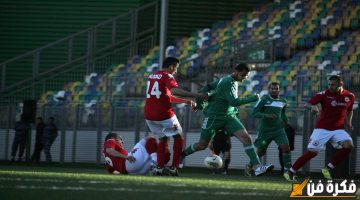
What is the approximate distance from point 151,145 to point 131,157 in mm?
555

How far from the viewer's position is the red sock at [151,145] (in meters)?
18.2

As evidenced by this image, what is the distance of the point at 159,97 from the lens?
1775 centimetres

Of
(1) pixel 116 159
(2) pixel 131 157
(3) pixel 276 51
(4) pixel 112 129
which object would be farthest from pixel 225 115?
(3) pixel 276 51

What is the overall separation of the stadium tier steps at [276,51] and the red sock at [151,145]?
8154mm

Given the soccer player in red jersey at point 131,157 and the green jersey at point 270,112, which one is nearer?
the soccer player in red jersey at point 131,157

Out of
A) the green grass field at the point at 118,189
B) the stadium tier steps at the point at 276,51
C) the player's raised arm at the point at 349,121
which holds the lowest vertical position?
the green grass field at the point at 118,189

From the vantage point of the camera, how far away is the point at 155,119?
1775 centimetres

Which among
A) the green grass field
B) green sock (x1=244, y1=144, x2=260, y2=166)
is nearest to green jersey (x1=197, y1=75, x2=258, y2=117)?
green sock (x1=244, y1=144, x2=260, y2=166)

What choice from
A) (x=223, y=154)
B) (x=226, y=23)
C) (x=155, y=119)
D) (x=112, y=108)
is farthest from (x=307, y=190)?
(x=226, y=23)

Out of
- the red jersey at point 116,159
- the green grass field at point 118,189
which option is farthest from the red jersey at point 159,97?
the green grass field at point 118,189

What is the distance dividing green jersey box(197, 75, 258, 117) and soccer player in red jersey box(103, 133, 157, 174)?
1.20 metres

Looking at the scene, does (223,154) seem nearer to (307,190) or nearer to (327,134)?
(327,134)

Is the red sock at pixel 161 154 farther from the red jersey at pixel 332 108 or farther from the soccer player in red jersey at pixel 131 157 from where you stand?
the red jersey at pixel 332 108

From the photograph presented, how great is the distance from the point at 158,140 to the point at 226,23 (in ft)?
59.2
